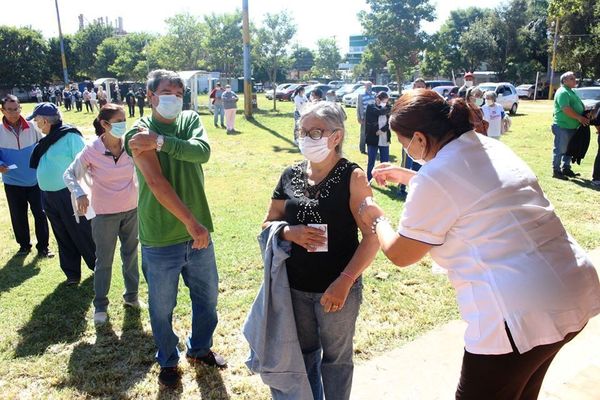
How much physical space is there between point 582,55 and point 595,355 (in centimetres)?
3667

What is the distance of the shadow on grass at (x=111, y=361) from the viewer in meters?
3.15

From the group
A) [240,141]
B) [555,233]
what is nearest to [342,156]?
[555,233]

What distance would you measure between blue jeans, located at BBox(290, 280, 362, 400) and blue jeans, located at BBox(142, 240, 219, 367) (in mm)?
886

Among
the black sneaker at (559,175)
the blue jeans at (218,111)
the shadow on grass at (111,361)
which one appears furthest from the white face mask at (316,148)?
the blue jeans at (218,111)

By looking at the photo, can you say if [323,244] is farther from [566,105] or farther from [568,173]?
[568,173]

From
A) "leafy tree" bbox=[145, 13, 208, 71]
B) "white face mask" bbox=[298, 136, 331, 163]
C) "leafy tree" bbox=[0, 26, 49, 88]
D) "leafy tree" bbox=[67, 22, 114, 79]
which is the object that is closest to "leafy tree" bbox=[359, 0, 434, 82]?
"leafy tree" bbox=[145, 13, 208, 71]

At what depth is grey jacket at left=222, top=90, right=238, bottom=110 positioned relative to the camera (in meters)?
16.8

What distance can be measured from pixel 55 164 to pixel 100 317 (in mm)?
1717

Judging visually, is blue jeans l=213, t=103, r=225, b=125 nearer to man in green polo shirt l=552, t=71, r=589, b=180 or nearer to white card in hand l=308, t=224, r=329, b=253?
man in green polo shirt l=552, t=71, r=589, b=180

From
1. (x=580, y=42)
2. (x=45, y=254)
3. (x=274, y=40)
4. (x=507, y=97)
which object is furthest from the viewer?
(x=580, y=42)

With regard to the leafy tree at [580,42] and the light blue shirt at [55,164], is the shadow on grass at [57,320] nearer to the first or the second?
the light blue shirt at [55,164]

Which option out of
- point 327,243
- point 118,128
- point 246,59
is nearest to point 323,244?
point 327,243

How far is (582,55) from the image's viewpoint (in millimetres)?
33438

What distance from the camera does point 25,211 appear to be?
5734 millimetres
